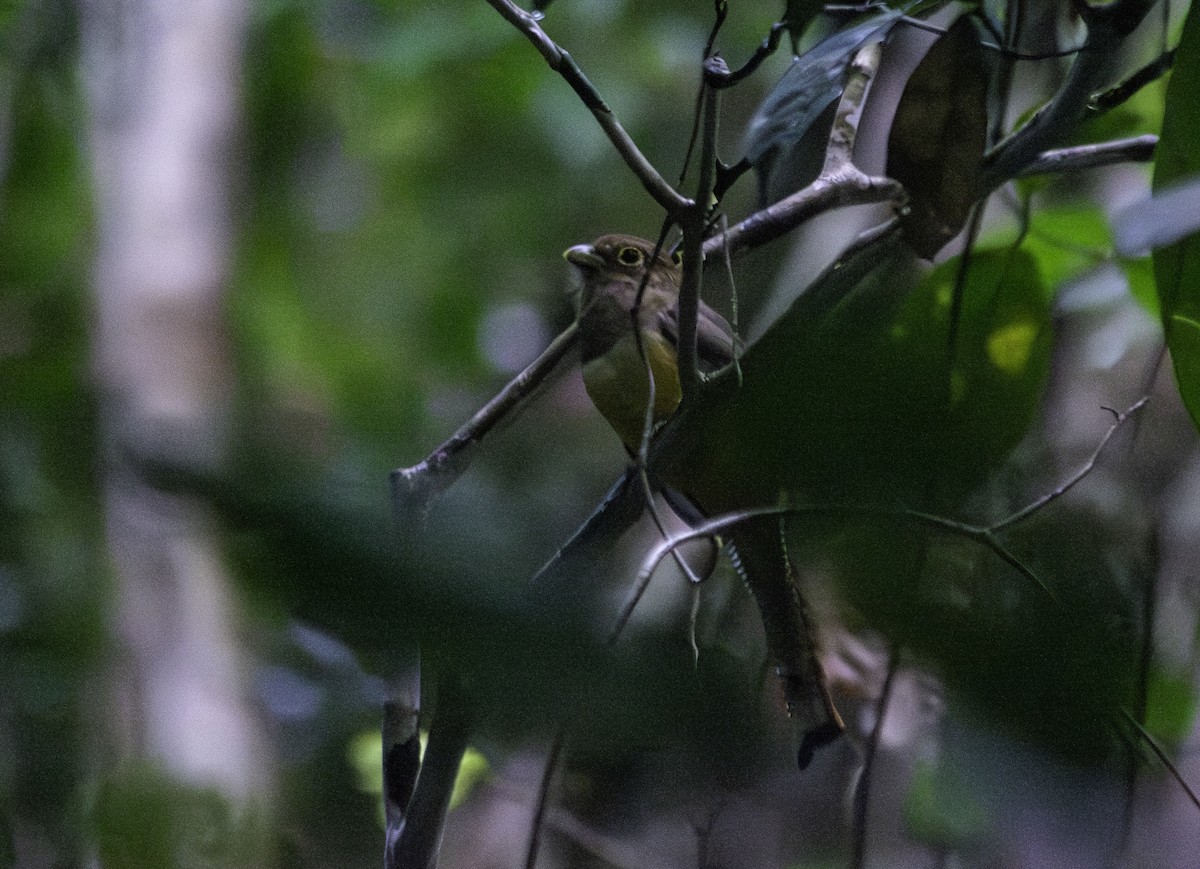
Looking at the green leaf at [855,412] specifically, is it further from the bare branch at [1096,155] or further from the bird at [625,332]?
the bird at [625,332]

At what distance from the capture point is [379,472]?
69 centimetres

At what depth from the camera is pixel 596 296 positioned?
1998 mm

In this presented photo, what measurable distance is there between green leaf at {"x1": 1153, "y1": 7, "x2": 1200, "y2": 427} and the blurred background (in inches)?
6.4

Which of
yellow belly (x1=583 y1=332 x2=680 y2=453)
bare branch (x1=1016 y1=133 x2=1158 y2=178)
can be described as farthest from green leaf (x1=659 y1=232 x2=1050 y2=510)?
yellow belly (x1=583 y1=332 x2=680 y2=453)

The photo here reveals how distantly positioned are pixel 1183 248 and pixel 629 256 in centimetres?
111

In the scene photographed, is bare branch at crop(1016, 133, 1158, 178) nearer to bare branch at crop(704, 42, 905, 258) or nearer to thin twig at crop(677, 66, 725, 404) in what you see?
bare branch at crop(704, 42, 905, 258)

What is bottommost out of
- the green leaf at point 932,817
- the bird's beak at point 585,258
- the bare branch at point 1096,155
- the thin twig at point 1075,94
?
the green leaf at point 932,817

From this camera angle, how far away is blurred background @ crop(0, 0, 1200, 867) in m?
0.50

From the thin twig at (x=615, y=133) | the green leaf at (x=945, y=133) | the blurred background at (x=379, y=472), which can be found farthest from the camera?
the green leaf at (x=945, y=133)

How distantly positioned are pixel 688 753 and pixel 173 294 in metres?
2.72

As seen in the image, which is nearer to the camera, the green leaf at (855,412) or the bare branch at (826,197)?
the green leaf at (855,412)

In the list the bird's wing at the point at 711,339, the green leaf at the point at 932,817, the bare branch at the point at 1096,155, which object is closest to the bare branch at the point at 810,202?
the bird's wing at the point at 711,339

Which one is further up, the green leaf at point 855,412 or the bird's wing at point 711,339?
the green leaf at point 855,412

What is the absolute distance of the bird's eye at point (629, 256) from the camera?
2107 millimetres
